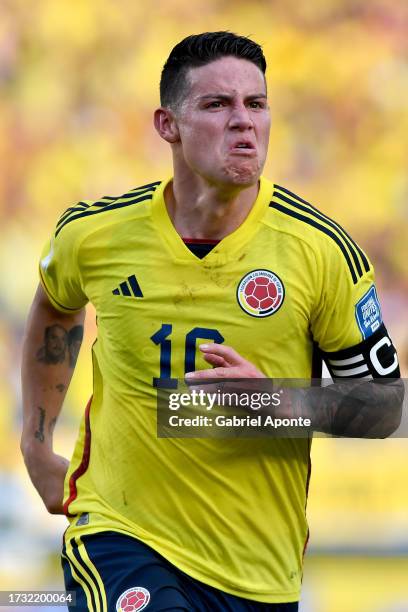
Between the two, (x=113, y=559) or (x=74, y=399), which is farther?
(x=74, y=399)

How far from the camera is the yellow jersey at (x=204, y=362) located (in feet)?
10.9

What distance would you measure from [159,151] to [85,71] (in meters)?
0.73

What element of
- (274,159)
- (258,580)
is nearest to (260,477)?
(258,580)

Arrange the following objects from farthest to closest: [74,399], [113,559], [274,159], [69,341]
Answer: [274,159] < [74,399] < [69,341] < [113,559]

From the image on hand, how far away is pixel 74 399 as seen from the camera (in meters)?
7.33

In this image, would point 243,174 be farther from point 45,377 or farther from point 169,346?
point 45,377

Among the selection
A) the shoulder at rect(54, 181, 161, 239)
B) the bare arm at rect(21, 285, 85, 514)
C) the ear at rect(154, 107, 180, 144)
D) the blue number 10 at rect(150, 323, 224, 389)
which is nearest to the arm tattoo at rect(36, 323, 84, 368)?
the bare arm at rect(21, 285, 85, 514)

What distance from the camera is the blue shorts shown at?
314 centimetres

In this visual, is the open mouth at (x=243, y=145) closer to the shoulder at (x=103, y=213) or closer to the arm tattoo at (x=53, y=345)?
the shoulder at (x=103, y=213)

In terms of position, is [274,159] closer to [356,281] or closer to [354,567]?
[354,567]

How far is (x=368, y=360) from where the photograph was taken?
330 centimetres

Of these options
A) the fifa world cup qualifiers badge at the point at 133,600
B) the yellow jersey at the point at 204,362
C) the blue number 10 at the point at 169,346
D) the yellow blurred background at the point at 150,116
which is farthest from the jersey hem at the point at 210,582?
the yellow blurred background at the point at 150,116

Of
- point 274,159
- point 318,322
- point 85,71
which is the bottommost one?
point 318,322

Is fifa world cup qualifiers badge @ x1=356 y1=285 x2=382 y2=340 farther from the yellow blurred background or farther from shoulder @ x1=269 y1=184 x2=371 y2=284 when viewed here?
the yellow blurred background
